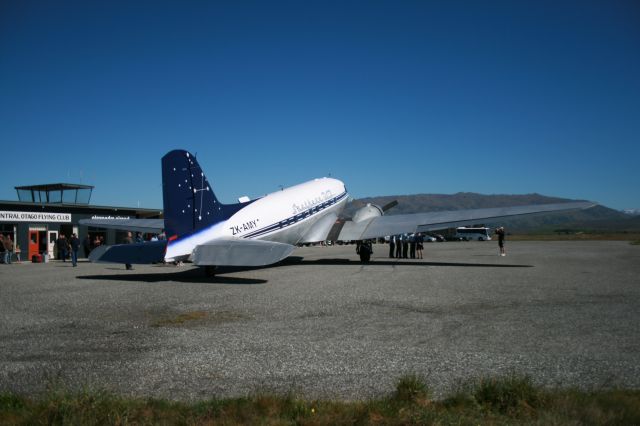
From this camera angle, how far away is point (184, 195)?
1700 centimetres

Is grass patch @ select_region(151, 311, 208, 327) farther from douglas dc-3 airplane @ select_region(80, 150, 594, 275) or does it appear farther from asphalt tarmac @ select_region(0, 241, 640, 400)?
douglas dc-3 airplane @ select_region(80, 150, 594, 275)

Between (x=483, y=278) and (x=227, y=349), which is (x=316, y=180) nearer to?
(x=483, y=278)

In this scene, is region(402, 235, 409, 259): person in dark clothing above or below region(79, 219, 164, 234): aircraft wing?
below

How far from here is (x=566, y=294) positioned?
42.2ft

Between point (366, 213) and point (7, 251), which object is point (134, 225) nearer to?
point (7, 251)

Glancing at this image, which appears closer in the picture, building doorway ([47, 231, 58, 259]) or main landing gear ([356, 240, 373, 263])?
main landing gear ([356, 240, 373, 263])

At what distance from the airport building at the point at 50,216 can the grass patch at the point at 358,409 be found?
3201 cm

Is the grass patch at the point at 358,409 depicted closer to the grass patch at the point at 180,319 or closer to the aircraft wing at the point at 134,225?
the grass patch at the point at 180,319

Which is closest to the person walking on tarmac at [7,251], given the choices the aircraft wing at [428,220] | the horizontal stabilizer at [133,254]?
the horizontal stabilizer at [133,254]

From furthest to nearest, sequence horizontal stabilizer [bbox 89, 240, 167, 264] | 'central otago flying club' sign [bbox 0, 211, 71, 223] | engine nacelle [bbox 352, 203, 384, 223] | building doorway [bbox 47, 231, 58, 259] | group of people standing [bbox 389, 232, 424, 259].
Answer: building doorway [bbox 47, 231, 58, 259], 'central otago flying club' sign [bbox 0, 211, 71, 223], group of people standing [bbox 389, 232, 424, 259], engine nacelle [bbox 352, 203, 384, 223], horizontal stabilizer [bbox 89, 240, 167, 264]

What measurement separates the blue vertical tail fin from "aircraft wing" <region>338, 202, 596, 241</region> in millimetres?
9295

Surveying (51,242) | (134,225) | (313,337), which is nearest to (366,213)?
(134,225)

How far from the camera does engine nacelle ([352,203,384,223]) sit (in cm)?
2792

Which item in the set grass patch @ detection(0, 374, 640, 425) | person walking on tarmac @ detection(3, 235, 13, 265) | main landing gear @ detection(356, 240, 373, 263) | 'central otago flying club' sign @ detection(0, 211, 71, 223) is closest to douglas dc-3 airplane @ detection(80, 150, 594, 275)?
main landing gear @ detection(356, 240, 373, 263)
